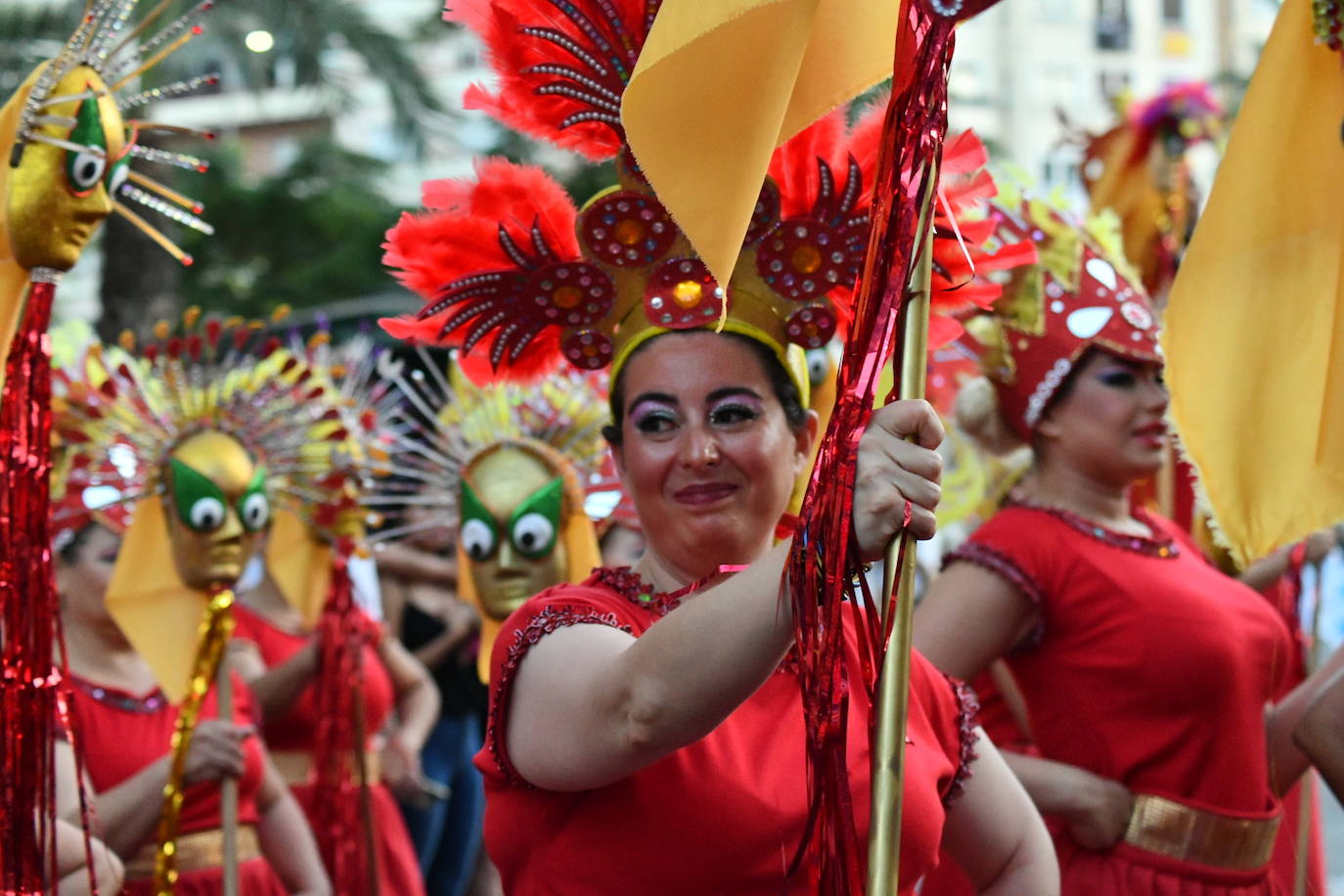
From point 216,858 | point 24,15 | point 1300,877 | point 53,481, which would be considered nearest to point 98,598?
point 53,481

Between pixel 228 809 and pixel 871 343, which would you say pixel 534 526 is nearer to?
pixel 228 809

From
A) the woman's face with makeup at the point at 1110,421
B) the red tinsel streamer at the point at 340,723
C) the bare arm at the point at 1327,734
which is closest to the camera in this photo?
the bare arm at the point at 1327,734

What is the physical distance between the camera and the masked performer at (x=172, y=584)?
182 inches

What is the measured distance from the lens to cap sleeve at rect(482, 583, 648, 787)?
97.6 inches

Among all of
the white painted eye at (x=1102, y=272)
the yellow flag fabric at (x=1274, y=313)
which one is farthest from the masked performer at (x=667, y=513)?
the white painted eye at (x=1102, y=272)

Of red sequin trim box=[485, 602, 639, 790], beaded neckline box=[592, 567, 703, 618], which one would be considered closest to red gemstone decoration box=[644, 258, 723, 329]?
beaded neckline box=[592, 567, 703, 618]

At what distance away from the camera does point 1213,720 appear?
376 centimetres

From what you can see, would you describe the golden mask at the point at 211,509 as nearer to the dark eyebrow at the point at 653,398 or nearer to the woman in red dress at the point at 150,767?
the woman in red dress at the point at 150,767

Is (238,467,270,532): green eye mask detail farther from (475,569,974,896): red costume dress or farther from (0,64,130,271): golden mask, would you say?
(475,569,974,896): red costume dress

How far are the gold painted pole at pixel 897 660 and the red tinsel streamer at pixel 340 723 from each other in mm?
4290

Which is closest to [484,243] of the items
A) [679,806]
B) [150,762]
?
[679,806]

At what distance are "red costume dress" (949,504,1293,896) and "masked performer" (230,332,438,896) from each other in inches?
105

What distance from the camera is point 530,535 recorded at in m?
4.98

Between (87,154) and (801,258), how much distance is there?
130 cm
